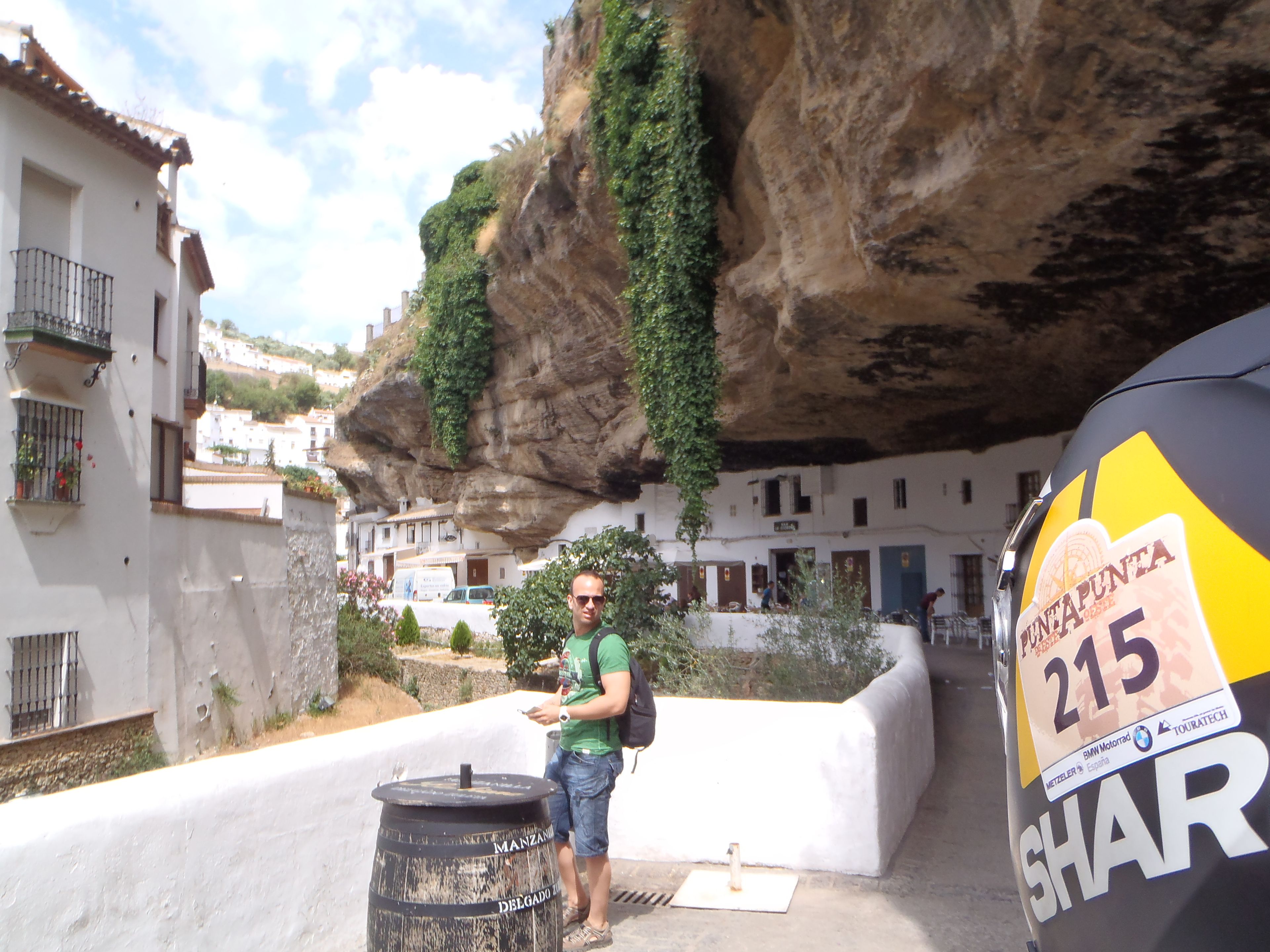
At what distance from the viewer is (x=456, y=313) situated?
22.4 meters

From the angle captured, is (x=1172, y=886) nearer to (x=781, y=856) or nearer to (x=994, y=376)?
(x=781, y=856)

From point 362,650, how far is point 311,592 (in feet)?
11.8

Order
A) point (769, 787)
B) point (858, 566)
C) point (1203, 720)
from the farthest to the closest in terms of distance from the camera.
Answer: point (858, 566) → point (769, 787) → point (1203, 720)

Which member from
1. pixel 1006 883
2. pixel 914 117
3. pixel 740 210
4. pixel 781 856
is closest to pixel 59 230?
pixel 740 210

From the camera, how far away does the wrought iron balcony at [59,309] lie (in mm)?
10477

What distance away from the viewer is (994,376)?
13.1m

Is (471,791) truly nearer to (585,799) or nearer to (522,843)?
(522,843)

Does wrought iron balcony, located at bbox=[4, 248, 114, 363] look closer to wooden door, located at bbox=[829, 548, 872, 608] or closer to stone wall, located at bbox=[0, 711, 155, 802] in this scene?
stone wall, located at bbox=[0, 711, 155, 802]

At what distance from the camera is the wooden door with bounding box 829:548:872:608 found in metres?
20.6

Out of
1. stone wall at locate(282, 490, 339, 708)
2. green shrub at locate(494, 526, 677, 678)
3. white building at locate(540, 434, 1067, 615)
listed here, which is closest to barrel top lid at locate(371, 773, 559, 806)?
green shrub at locate(494, 526, 677, 678)

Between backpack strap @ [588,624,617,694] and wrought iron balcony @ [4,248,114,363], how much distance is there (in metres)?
9.29

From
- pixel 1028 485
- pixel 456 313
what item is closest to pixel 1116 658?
pixel 1028 485

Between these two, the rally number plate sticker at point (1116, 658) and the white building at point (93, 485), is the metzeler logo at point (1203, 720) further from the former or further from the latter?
the white building at point (93, 485)

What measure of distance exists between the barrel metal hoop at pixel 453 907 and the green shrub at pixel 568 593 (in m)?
10.8
